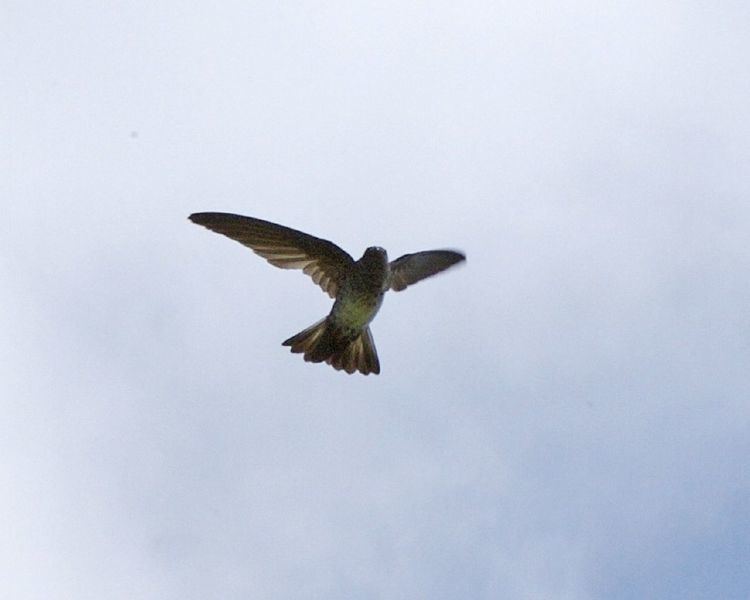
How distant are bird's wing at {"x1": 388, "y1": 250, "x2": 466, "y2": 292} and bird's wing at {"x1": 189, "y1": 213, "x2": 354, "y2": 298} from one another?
690mm

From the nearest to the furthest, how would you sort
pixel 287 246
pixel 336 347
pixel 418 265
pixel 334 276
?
pixel 336 347 → pixel 287 246 → pixel 334 276 → pixel 418 265

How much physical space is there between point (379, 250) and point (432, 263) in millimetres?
848

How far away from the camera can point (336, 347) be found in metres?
15.3

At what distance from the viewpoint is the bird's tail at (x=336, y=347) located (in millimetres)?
15125

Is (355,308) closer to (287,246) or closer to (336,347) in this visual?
(336,347)

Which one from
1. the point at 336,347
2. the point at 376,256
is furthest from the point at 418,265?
the point at 336,347

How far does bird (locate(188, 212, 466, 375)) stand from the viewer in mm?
15062

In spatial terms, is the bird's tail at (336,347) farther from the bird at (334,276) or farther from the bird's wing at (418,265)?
the bird's wing at (418,265)

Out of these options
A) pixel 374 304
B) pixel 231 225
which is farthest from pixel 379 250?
pixel 231 225

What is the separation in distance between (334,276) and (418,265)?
1011 mm

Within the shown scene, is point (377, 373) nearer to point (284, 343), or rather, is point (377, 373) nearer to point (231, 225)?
point (284, 343)

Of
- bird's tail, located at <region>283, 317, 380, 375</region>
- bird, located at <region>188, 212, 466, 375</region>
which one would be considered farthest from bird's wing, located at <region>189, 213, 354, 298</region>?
bird's tail, located at <region>283, 317, 380, 375</region>

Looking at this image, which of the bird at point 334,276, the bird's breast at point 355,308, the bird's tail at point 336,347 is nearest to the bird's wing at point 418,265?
the bird at point 334,276

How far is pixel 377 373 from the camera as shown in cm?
1513
